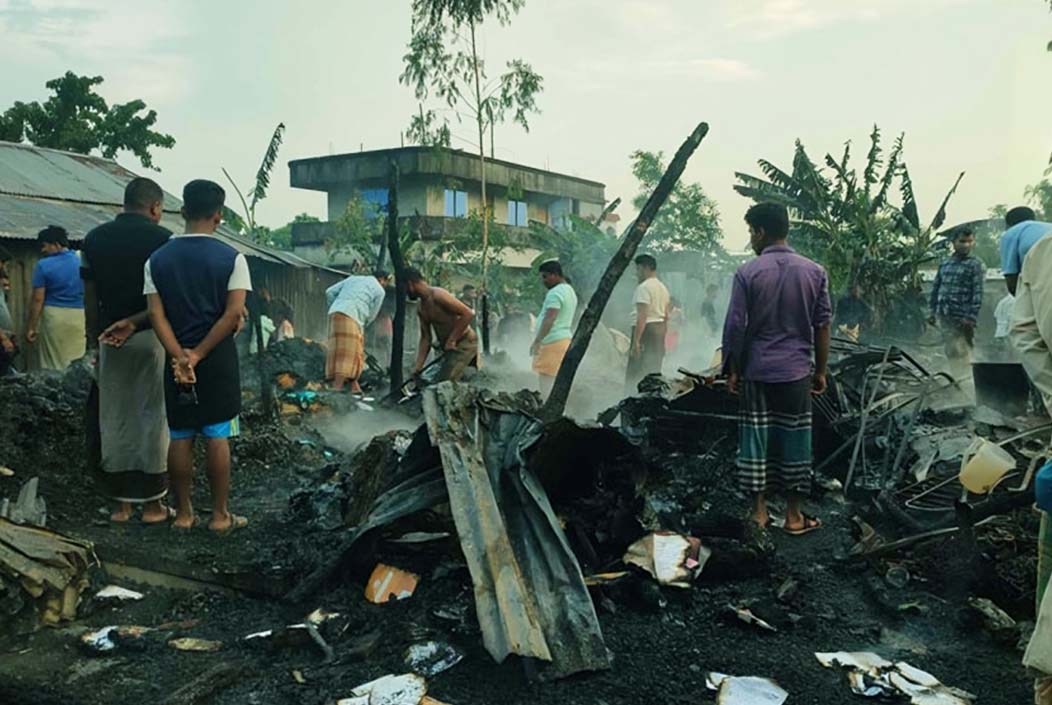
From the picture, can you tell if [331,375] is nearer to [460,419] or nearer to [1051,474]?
[460,419]

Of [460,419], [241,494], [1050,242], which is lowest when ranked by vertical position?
[241,494]

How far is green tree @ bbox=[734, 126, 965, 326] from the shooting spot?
13.8 meters

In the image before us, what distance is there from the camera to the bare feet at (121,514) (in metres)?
4.34

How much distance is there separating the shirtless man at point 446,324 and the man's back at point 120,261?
302 centimetres

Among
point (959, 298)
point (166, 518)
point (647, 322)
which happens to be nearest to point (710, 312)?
point (959, 298)

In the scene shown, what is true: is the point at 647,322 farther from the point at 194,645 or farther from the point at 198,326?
the point at 194,645

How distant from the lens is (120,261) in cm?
427

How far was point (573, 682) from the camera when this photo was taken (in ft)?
8.77

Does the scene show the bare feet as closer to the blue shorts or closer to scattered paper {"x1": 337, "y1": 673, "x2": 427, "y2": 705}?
the blue shorts

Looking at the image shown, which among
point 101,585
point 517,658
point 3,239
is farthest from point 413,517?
point 3,239

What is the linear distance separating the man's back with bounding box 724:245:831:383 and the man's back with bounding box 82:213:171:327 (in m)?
3.41

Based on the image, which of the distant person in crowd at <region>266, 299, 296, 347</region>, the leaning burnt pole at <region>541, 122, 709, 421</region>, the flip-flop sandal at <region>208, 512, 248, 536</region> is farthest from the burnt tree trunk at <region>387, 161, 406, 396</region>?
the distant person in crowd at <region>266, 299, 296, 347</region>

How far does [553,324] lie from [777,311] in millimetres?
3685

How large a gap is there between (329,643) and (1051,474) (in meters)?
2.57
